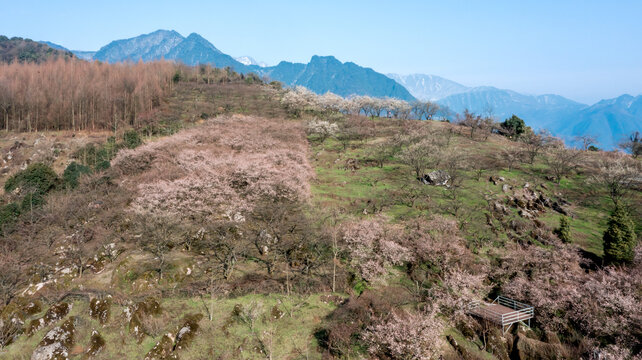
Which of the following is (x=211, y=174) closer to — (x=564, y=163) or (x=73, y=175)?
(x=73, y=175)

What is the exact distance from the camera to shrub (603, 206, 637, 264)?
24.9 m

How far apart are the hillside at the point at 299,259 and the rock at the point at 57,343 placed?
2.9 inches

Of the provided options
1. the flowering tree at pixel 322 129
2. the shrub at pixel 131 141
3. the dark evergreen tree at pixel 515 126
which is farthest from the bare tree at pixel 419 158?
the shrub at pixel 131 141

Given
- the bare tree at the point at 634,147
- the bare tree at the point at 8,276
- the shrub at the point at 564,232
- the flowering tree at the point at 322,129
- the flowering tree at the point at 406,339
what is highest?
the bare tree at the point at 634,147

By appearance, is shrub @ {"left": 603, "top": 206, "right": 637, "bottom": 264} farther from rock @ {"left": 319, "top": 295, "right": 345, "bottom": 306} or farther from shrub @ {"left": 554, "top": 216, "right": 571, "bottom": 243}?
rock @ {"left": 319, "top": 295, "right": 345, "bottom": 306}

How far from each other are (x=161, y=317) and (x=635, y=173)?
185ft

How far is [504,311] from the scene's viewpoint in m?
21.0

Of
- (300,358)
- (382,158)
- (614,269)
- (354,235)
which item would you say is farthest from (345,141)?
(300,358)

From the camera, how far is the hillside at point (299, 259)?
1800cm

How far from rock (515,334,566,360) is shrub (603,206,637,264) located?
13.6m

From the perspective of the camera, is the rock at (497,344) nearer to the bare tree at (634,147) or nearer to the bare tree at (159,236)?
the bare tree at (159,236)

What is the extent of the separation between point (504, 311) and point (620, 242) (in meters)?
13.7

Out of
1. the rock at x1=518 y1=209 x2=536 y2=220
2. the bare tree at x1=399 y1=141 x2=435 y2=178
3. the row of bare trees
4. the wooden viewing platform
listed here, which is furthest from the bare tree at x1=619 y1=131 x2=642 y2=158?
the row of bare trees

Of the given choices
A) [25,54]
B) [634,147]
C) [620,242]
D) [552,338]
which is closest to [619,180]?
[620,242]
